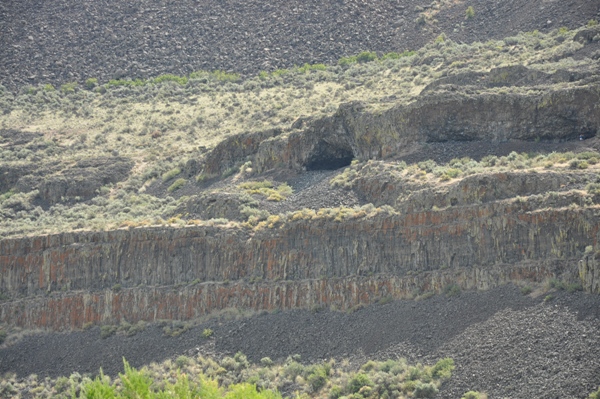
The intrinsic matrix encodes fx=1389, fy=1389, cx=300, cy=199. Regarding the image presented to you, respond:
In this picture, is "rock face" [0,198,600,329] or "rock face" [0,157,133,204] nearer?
"rock face" [0,198,600,329]

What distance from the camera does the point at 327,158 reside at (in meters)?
65.1

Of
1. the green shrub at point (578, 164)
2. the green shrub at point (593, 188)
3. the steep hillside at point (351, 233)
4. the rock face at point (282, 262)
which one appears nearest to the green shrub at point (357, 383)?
the steep hillside at point (351, 233)

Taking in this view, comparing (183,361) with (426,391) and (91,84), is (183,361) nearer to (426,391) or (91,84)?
(426,391)

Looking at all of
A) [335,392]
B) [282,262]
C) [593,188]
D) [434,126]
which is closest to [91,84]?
[434,126]

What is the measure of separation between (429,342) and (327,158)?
71.1 ft

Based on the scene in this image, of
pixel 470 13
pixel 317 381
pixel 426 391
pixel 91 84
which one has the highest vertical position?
pixel 470 13

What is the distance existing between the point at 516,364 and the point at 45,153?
51530mm

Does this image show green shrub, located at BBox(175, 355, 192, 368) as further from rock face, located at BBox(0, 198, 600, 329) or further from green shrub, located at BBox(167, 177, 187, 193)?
green shrub, located at BBox(167, 177, 187, 193)

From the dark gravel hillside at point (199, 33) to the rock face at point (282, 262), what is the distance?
4556 cm

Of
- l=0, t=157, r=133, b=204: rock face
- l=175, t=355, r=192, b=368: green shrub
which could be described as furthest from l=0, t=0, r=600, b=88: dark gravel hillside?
l=175, t=355, r=192, b=368: green shrub

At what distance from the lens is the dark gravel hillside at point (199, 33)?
103m

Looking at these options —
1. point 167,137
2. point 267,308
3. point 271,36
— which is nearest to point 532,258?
point 267,308

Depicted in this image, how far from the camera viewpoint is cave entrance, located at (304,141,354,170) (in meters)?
64.7

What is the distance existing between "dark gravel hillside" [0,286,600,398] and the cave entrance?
14.1 meters
